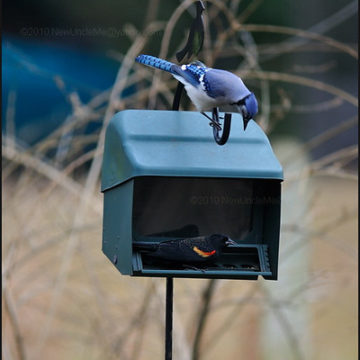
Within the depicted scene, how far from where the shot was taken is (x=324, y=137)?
3.50 meters

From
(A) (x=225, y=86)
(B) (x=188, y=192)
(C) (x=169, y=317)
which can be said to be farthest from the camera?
(B) (x=188, y=192)

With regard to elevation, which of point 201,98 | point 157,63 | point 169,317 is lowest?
point 169,317

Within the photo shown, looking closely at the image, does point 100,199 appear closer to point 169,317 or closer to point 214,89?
point 169,317

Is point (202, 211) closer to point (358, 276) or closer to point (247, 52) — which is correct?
point (247, 52)

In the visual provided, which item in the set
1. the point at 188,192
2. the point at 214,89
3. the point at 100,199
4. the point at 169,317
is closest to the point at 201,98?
the point at 214,89

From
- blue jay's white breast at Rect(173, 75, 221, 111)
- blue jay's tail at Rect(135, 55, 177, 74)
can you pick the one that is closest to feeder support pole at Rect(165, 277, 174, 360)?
blue jay's white breast at Rect(173, 75, 221, 111)

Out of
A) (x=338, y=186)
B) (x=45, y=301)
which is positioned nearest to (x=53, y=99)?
(x=45, y=301)

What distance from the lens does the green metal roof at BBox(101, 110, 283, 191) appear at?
2.20 m

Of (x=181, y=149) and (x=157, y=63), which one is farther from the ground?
(x=157, y=63)

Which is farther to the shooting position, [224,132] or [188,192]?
[188,192]

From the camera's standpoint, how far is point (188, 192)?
253 centimetres

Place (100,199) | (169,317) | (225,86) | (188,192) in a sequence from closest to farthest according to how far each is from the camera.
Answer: (225,86)
(169,317)
(188,192)
(100,199)

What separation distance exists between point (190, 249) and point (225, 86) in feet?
1.70

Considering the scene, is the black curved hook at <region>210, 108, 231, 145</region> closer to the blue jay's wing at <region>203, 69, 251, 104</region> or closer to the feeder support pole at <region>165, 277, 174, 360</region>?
the blue jay's wing at <region>203, 69, 251, 104</region>
